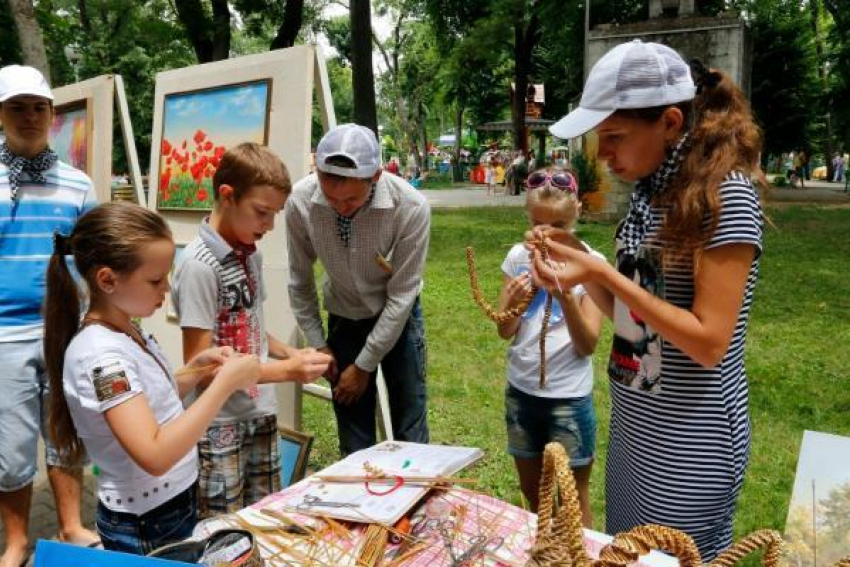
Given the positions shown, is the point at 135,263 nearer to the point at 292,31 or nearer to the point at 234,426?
the point at 234,426

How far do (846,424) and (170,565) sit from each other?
13.6 ft

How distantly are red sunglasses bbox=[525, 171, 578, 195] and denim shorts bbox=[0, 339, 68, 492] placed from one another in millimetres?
2036

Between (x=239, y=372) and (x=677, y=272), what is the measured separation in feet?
3.29

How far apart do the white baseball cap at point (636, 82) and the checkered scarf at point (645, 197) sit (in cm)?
11

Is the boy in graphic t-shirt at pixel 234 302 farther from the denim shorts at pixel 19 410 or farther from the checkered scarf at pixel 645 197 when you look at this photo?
the checkered scarf at pixel 645 197

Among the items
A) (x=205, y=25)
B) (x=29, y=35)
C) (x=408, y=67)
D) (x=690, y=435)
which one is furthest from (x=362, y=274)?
(x=408, y=67)

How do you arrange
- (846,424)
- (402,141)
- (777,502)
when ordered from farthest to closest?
(402,141), (846,424), (777,502)

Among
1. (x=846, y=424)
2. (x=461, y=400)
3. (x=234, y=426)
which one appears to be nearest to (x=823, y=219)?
(x=846, y=424)

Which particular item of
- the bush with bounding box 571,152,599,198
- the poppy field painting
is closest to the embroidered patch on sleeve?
the poppy field painting

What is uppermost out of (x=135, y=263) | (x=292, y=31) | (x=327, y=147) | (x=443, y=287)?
(x=292, y=31)

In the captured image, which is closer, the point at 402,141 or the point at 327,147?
the point at 327,147

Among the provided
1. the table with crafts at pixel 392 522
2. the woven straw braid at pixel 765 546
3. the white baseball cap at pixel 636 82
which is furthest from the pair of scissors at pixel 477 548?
the white baseball cap at pixel 636 82

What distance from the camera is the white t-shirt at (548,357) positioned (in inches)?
92.7

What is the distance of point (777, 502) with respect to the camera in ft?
10.5
